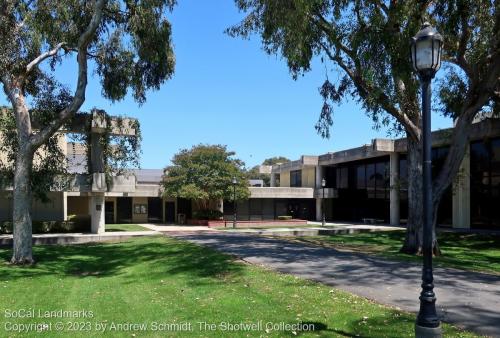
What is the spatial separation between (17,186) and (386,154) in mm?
29527

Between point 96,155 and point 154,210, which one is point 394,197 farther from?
point 96,155

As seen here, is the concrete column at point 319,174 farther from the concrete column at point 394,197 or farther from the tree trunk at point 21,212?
the tree trunk at point 21,212

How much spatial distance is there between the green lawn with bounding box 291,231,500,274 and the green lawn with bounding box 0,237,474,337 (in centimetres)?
637

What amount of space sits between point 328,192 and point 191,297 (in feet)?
125

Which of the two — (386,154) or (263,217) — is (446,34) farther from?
(263,217)

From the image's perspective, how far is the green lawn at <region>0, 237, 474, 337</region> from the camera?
7.44 m

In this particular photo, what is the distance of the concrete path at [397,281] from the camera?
310 inches

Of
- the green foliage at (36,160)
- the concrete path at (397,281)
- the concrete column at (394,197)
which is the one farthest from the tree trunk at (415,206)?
the concrete column at (394,197)

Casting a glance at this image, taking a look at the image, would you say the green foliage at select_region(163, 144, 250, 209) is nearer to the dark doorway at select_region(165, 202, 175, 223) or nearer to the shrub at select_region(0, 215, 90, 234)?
the dark doorway at select_region(165, 202, 175, 223)

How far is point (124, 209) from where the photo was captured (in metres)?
44.1

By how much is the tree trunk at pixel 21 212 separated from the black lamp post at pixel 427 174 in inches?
551

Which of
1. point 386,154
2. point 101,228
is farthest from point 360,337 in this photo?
point 386,154

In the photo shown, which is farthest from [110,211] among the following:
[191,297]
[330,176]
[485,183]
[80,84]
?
[191,297]

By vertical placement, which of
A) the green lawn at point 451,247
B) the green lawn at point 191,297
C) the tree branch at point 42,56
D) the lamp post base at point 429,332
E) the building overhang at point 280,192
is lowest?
the green lawn at point 451,247
